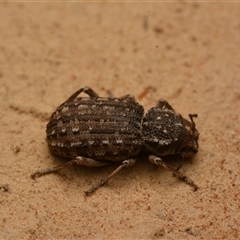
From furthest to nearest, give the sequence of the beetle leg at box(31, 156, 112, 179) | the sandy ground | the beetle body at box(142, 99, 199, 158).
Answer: the beetle body at box(142, 99, 199, 158) → the beetle leg at box(31, 156, 112, 179) → the sandy ground

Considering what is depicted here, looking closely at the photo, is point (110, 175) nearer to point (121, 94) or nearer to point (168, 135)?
point (168, 135)

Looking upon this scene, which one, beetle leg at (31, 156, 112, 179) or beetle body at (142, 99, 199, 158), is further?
beetle body at (142, 99, 199, 158)

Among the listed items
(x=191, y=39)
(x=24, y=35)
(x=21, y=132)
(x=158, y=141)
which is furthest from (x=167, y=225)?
(x=24, y=35)

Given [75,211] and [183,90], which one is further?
[183,90]

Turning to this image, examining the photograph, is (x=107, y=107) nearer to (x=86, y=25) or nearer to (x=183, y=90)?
(x=183, y=90)

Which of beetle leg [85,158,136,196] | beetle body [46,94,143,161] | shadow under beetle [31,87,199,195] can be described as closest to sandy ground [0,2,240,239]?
beetle leg [85,158,136,196]

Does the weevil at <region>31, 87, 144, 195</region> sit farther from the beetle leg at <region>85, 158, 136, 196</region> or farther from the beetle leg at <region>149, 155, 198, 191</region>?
the beetle leg at <region>149, 155, 198, 191</region>
